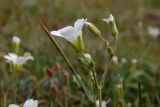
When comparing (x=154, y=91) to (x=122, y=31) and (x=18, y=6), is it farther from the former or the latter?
(x=18, y=6)

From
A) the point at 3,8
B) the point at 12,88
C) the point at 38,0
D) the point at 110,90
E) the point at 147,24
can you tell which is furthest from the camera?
the point at 147,24

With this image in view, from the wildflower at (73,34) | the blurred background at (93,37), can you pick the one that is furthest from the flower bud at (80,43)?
the blurred background at (93,37)

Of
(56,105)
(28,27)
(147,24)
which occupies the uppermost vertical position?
(147,24)

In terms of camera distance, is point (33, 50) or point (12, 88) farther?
point (33, 50)

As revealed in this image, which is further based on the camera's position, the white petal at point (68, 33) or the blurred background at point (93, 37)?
the blurred background at point (93, 37)

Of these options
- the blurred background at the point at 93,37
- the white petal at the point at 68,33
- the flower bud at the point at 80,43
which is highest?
the blurred background at the point at 93,37

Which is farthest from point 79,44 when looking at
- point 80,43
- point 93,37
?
point 93,37

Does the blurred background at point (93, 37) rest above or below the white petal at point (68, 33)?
above

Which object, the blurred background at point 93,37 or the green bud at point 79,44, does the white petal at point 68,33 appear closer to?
the green bud at point 79,44

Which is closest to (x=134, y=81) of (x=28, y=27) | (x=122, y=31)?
(x=28, y=27)

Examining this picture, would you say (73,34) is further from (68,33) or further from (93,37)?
(93,37)
